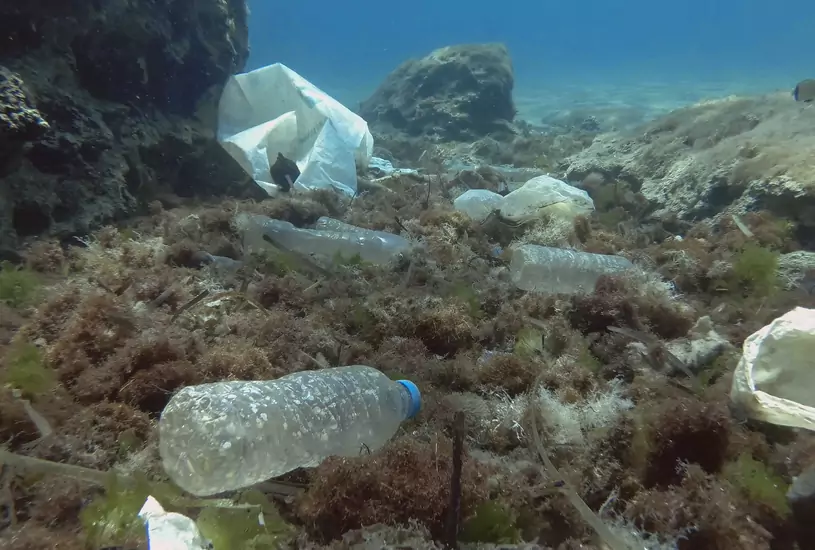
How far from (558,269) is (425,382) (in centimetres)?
213

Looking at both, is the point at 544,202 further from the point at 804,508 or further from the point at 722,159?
the point at 804,508

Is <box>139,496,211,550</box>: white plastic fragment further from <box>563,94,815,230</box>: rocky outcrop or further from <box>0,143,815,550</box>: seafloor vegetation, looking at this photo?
<box>563,94,815,230</box>: rocky outcrop

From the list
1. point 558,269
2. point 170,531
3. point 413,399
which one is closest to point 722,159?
point 558,269

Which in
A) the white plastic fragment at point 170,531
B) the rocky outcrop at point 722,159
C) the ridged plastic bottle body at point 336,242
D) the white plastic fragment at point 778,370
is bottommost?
the white plastic fragment at point 170,531

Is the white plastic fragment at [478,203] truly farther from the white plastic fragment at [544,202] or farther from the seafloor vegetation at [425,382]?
the seafloor vegetation at [425,382]

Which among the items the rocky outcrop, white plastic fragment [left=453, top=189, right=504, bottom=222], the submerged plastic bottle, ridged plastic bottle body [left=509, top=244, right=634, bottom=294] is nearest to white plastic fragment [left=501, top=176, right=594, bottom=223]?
white plastic fragment [left=453, top=189, right=504, bottom=222]

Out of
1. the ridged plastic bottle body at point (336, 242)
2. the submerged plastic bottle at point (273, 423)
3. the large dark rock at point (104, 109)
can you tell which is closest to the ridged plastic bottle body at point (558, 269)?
the ridged plastic bottle body at point (336, 242)

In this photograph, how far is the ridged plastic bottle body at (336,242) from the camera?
5254 millimetres

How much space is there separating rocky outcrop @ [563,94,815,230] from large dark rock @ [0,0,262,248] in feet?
20.7

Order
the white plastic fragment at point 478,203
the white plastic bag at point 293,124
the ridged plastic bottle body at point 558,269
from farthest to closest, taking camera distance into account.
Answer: the white plastic bag at point 293,124, the white plastic fragment at point 478,203, the ridged plastic bottle body at point 558,269

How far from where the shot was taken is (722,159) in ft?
21.1

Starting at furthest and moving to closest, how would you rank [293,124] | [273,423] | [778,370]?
[293,124] → [778,370] → [273,423]

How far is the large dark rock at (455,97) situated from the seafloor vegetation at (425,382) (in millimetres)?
11247

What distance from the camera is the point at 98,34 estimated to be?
596 centimetres
